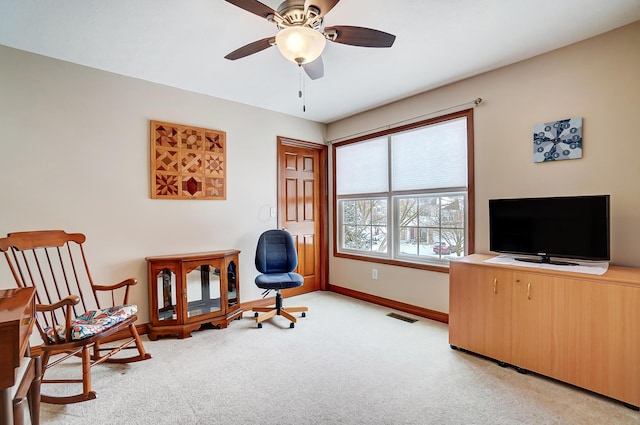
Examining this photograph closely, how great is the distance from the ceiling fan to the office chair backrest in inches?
84.5

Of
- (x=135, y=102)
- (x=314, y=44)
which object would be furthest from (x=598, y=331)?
(x=135, y=102)

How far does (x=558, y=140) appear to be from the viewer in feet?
8.04

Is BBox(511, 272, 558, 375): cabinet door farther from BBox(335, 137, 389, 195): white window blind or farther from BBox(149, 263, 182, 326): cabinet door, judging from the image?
BBox(149, 263, 182, 326): cabinet door

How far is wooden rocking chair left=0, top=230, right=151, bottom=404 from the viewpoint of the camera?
1915 mm

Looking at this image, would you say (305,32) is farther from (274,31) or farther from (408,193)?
(408,193)

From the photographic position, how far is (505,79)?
275 centimetres

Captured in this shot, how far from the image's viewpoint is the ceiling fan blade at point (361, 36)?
174 centimetres

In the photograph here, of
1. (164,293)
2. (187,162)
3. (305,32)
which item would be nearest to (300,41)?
(305,32)

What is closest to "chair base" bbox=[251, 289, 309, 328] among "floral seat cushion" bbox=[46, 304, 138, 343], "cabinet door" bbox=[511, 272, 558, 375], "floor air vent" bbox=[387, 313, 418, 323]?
"floor air vent" bbox=[387, 313, 418, 323]

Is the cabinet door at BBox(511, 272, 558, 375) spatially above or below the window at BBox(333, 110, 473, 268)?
below

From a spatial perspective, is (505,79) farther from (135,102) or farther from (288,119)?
(135,102)

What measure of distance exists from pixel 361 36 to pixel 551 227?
1.99 metres

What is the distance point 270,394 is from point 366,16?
102 inches

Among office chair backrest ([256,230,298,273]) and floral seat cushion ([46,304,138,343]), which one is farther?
office chair backrest ([256,230,298,273])
